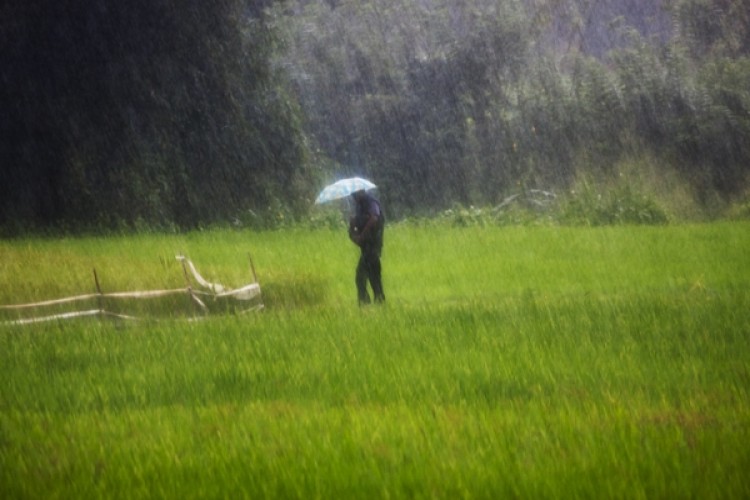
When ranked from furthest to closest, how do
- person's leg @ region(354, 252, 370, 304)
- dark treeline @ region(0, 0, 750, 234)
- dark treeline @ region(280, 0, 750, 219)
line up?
dark treeline @ region(280, 0, 750, 219) < dark treeline @ region(0, 0, 750, 234) < person's leg @ region(354, 252, 370, 304)

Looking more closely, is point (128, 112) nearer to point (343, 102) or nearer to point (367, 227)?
point (367, 227)

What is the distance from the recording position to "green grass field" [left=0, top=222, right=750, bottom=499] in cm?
373

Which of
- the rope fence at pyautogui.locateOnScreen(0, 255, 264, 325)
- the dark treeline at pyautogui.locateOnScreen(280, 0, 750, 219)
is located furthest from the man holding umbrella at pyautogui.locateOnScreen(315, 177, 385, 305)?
the dark treeline at pyautogui.locateOnScreen(280, 0, 750, 219)

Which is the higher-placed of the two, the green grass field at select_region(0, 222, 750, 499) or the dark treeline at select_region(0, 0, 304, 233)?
the dark treeline at select_region(0, 0, 304, 233)

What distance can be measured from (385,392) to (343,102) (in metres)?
22.1

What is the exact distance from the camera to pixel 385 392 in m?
5.31

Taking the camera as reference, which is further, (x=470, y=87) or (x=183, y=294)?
(x=470, y=87)

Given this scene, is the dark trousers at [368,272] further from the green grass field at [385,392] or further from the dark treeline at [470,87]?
the dark treeline at [470,87]

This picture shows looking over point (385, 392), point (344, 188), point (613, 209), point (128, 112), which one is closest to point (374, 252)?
point (344, 188)

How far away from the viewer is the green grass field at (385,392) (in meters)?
3.73

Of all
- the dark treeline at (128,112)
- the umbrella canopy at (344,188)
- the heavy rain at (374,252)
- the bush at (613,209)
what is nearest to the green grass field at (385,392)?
the heavy rain at (374,252)

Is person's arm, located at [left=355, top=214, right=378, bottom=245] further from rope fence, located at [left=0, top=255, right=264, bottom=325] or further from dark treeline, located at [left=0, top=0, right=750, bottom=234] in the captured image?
dark treeline, located at [left=0, top=0, right=750, bottom=234]

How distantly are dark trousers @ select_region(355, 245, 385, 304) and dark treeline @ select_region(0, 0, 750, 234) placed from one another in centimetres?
874

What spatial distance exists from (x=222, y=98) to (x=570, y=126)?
9.79 metres
